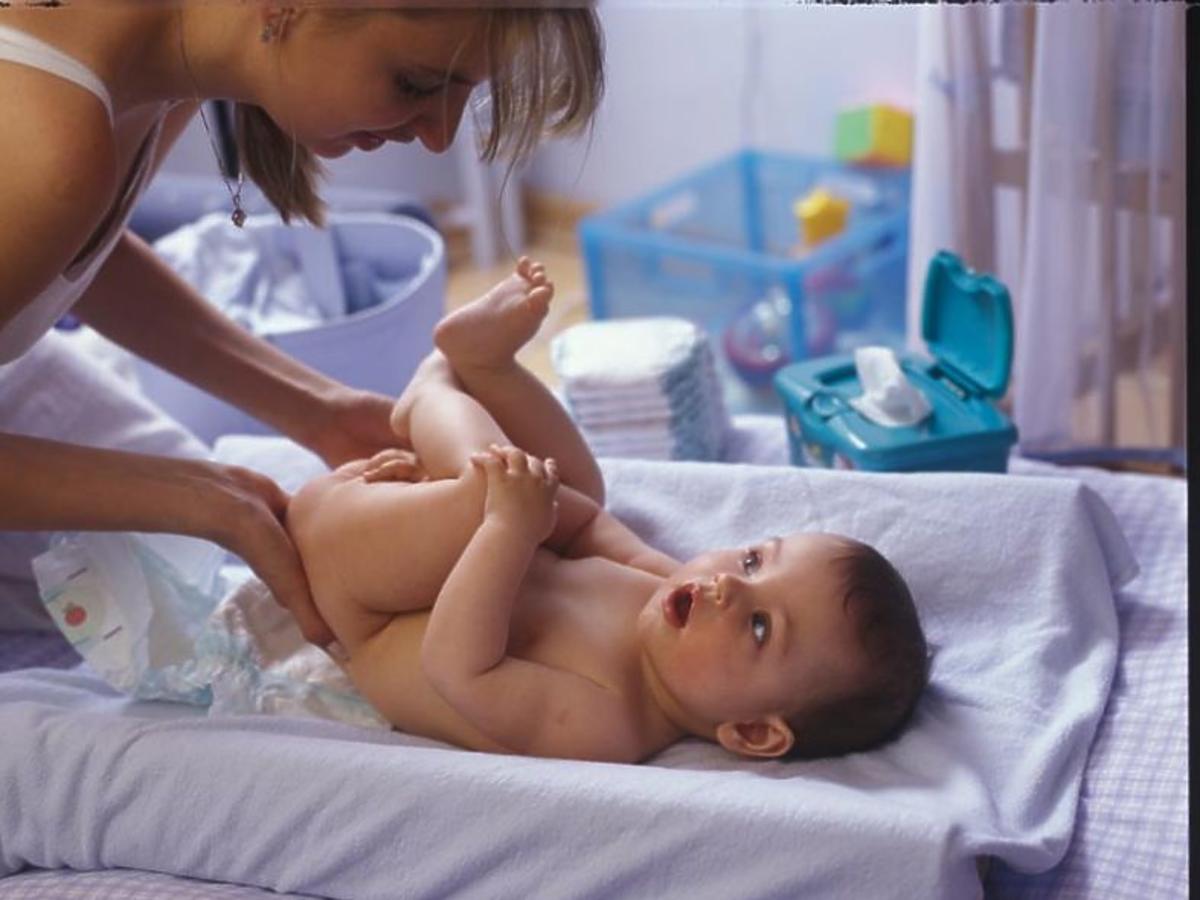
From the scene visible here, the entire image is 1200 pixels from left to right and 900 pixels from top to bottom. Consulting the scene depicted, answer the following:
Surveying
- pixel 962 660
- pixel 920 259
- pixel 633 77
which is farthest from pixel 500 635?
pixel 633 77

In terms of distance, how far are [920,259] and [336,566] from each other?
3.45 feet

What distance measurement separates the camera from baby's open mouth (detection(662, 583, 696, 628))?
112 cm

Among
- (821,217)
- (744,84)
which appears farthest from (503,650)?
(744,84)

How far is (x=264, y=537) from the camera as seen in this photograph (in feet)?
3.71

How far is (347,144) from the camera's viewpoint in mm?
994

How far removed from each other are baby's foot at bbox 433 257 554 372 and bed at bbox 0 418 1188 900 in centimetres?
40

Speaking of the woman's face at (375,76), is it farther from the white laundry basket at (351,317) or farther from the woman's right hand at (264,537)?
the white laundry basket at (351,317)

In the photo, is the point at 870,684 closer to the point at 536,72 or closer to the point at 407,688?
the point at 407,688

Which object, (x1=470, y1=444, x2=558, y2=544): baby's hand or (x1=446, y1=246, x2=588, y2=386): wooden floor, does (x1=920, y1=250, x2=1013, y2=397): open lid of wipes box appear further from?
(x1=446, y1=246, x2=588, y2=386): wooden floor

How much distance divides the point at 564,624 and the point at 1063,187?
1.00m

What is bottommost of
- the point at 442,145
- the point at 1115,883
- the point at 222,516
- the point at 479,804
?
the point at 1115,883

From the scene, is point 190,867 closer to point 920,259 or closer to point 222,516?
point 222,516

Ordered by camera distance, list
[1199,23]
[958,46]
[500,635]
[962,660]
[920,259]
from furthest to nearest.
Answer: [920,259]
[958,46]
[962,660]
[500,635]
[1199,23]

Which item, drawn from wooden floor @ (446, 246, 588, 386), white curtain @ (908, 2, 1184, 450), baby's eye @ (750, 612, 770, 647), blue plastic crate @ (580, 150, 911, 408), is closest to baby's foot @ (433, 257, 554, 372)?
baby's eye @ (750, 612, 770, 647)
